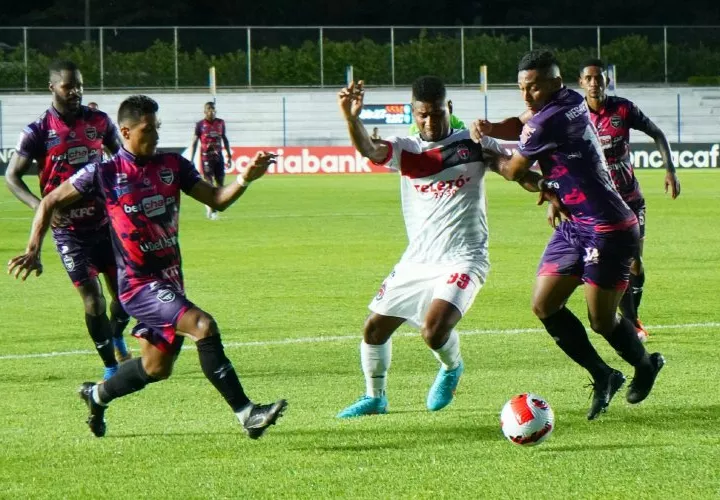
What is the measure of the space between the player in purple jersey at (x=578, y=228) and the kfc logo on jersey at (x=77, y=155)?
3403mm

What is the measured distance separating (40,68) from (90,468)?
4292 centimetres

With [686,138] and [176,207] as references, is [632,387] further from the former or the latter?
[686,138]

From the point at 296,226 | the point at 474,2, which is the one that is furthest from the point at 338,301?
the point at 474,2

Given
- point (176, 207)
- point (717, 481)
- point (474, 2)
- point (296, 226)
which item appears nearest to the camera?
point (717, 481)

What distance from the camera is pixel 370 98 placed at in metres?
49.5

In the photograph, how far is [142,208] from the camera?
23.2ft

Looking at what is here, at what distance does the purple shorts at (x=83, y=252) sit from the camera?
31.6ft

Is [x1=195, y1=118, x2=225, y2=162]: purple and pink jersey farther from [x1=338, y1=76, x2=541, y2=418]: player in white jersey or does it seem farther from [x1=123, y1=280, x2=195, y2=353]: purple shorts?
[x1=123, y1=280, x2=195, y2=353]: purple shorts

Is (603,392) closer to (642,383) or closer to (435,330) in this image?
(642,383)

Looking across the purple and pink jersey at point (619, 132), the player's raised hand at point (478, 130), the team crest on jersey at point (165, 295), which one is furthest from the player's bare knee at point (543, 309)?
the purple and pink jersey at point (619, 132)

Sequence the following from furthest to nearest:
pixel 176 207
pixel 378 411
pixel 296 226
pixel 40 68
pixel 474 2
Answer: pixel 474 2, pixel 40 68, pixel 296 226, pixel 378 411, pixel 176 207

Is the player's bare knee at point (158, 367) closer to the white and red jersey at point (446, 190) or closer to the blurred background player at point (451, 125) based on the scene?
the white and red jersey at point (446, 190)

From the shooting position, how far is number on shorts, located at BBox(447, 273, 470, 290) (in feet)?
25.3

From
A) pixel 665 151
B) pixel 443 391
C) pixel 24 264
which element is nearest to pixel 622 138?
pixel 665 151
